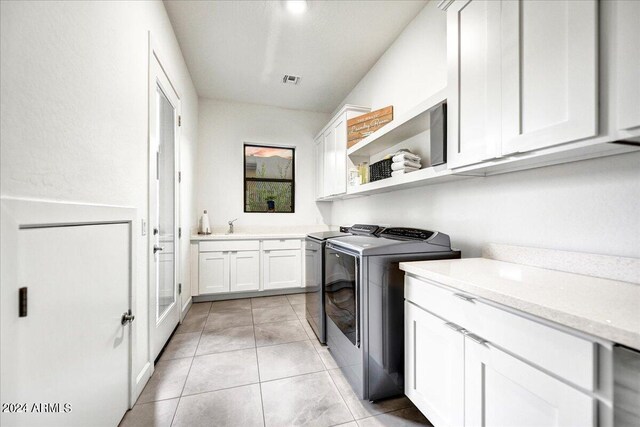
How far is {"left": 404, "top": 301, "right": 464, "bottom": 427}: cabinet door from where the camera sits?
1129 millimetres

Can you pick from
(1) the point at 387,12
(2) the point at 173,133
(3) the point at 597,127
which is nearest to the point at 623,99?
(3) the point at 597,127

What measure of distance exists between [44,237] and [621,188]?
7.28ft

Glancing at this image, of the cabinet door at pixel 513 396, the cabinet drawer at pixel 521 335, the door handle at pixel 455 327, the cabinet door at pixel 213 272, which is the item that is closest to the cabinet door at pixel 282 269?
the cabinet door at pixel 213 272

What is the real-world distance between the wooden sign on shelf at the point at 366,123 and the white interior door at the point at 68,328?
231 centimetres

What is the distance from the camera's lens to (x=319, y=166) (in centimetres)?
415

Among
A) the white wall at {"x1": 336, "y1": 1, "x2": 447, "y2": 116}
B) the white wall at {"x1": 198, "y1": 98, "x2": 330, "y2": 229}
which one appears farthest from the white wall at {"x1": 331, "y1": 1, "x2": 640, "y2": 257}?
the white wall at {"x1": 198, "y1": 98, "x2": 330, "y2": 229}

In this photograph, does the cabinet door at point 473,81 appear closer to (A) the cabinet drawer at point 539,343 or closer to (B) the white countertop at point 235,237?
(A) the cabinet drawer at point 539,343

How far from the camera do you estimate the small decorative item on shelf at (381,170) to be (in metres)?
2.30

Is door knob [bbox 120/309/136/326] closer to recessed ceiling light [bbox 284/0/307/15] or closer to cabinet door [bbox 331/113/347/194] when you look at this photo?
cabinet door [bbox 331/113/347/194]

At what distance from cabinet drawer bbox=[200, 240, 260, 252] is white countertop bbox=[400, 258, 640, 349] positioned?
8.58 feet

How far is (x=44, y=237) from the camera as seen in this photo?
901 mm

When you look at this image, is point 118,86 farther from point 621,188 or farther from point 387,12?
point 621,188

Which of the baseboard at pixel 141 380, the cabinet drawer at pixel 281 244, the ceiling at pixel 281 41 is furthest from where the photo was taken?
the cabinet drawer at pixel 281 244

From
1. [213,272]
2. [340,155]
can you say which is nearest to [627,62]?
[340,155]
